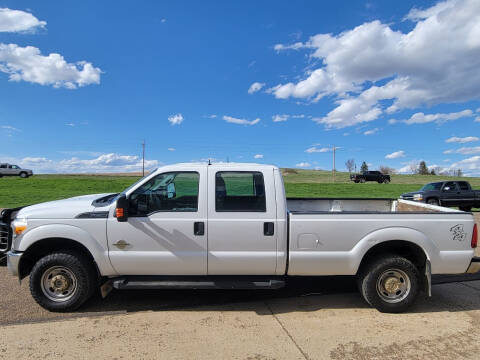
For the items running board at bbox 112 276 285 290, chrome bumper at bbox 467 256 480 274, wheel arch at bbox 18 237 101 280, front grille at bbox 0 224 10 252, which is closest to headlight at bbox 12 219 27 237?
wheel arch at bbox 18 237 101 280

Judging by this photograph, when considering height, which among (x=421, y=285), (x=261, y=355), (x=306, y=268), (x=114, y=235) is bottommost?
(x=261, y=355)

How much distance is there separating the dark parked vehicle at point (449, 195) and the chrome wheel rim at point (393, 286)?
13.7 m

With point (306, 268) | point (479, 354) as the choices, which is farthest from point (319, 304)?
point (479, 354)

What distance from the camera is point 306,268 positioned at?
3.78 metres

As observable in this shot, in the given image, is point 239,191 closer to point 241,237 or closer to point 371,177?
point 241,237

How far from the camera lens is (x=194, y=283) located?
146 inches

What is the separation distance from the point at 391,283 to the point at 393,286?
47mm

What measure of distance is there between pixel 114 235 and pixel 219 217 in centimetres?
124

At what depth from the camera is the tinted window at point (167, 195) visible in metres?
3.75

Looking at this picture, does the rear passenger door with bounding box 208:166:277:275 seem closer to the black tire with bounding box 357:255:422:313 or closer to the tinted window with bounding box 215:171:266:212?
the tinted window with bounding box 215:171:266:212

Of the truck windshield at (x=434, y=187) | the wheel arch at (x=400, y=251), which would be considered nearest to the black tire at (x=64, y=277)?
the wheel arch at (x=400, y=251)

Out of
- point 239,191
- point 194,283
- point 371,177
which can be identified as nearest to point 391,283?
point 239,191

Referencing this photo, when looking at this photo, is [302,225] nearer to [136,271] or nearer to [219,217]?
[219,217]

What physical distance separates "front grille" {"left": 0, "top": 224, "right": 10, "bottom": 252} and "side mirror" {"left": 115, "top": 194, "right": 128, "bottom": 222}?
173cm
